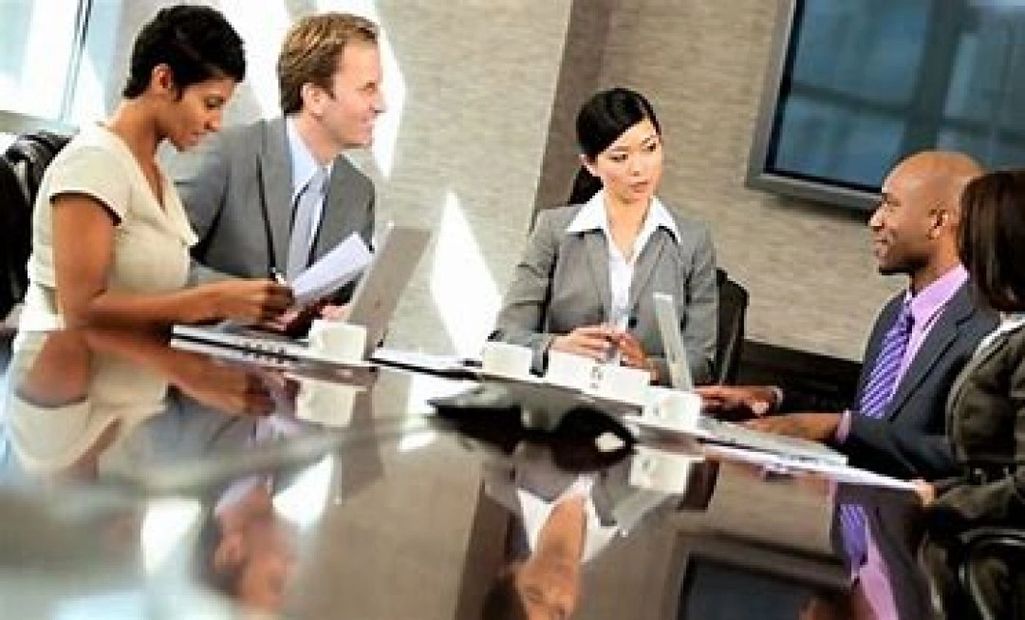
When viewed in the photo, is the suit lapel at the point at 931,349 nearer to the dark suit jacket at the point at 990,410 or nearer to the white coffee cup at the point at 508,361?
the dark suit jacket at the point at 990,410

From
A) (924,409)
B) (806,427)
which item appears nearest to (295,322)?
(806,427)

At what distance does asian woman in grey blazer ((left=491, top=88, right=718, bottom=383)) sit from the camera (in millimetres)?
3902

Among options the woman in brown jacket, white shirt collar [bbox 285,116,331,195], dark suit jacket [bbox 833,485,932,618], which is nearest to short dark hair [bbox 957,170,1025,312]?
the woman in brown jacket

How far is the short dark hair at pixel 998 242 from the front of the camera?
9.14ft

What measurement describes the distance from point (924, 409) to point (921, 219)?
564mm

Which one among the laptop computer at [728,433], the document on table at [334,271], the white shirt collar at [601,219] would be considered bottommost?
the laptop computer at [728,433]

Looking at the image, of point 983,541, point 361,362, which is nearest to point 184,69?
point 361,362

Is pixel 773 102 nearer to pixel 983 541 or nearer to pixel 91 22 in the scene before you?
pixel 91 22

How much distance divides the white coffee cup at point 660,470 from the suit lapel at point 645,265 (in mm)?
1394

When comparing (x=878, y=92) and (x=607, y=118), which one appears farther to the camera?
(x=878, y=92)

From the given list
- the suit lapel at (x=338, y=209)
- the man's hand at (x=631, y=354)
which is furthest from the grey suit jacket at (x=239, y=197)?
the man's hand at (x=631, y=354)

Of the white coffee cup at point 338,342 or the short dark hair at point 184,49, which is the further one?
the short dark hair at point 184,49

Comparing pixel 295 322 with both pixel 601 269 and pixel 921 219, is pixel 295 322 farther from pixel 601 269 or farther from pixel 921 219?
pixel 921 219

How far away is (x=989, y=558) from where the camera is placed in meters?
1.83
